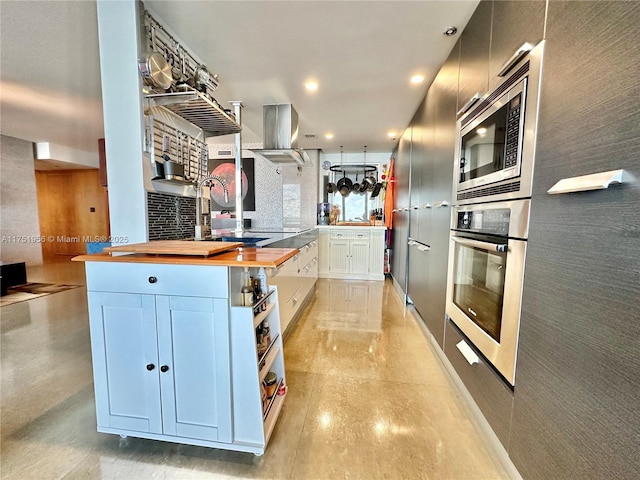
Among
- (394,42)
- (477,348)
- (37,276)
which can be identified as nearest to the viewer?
(477,348)

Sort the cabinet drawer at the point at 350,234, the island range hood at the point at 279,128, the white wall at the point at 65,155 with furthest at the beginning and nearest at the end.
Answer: the white wall at the point at 65,155 < the cabinet drawer at the point at 350,234 < the island range hood at the point at 279,128

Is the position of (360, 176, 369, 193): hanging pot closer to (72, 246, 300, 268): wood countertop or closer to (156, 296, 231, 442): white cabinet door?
(72, 246, 300, 268): wood countertop

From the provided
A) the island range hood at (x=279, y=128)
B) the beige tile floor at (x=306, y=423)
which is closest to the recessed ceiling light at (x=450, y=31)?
the island range hood at (x=279, y=128)

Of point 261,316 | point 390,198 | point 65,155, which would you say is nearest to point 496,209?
point 261,316

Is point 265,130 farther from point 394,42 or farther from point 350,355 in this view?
point 350,355

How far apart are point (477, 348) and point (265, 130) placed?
2.81 m

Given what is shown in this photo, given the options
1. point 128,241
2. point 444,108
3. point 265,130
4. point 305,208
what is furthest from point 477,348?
point 305,208

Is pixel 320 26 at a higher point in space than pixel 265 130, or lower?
higher

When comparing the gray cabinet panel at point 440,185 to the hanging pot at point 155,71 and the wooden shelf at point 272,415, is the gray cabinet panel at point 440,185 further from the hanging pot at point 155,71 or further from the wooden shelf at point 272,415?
the hanging pot at point 155,71

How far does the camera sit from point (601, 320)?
2.38ft

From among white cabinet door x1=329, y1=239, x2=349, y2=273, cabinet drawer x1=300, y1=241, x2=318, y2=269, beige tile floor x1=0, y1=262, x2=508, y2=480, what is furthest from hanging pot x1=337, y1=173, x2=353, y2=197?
beige tile floor x1=0, y1=262, x2=508, y2=480

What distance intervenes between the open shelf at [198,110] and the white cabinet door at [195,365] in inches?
46.1

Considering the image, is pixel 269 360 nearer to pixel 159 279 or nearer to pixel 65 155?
pixel 159 279

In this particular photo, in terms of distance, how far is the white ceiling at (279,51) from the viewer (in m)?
1.60
